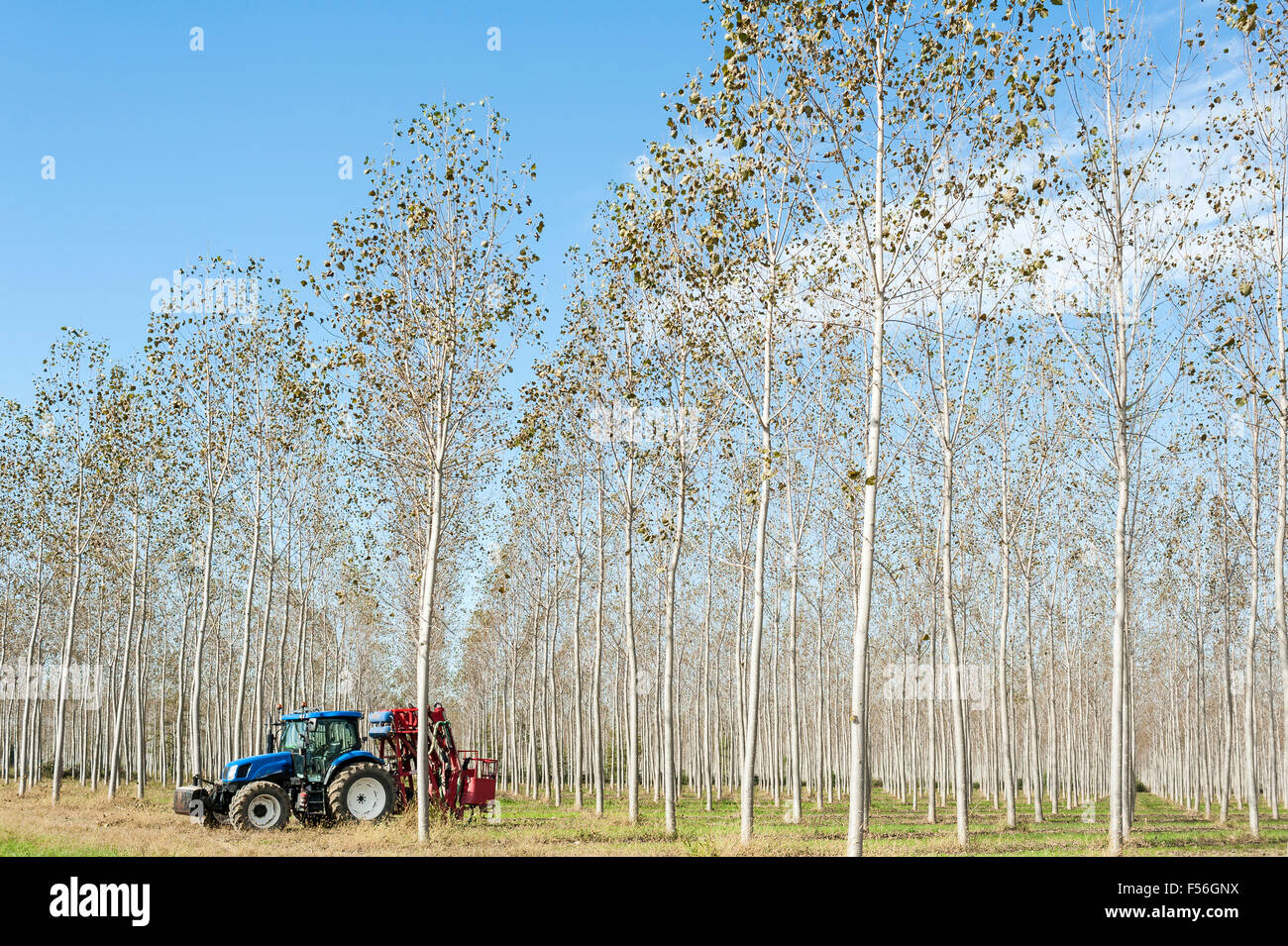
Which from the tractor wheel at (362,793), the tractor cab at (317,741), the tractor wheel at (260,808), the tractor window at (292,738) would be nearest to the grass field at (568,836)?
the tractor wheel at (260,808)

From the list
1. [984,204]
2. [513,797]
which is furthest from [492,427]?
[513,797]

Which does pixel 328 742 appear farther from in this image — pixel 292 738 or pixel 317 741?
pixel 292 738

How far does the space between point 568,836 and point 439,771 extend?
2.93 metres

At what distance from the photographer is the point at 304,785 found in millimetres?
18438

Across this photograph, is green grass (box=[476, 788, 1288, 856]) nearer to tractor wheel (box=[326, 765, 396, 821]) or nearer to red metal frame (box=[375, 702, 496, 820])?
red metal frame (box=[375, 702, 496, 820])

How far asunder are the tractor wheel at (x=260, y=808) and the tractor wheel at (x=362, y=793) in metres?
0.84

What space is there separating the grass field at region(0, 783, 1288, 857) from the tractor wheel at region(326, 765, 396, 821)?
0.43 metres

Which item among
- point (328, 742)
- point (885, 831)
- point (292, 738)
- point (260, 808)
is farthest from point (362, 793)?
point (885, 831)

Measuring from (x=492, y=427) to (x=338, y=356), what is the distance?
10.0ft

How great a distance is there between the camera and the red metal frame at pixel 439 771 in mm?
19453

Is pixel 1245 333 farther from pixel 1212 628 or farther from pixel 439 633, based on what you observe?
pixel 439 633

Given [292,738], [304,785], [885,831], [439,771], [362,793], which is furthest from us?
[885,831]

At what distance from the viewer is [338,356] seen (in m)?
17.6

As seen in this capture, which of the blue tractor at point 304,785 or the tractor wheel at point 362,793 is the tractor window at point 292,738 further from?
the tractor wheel at point 362,793
